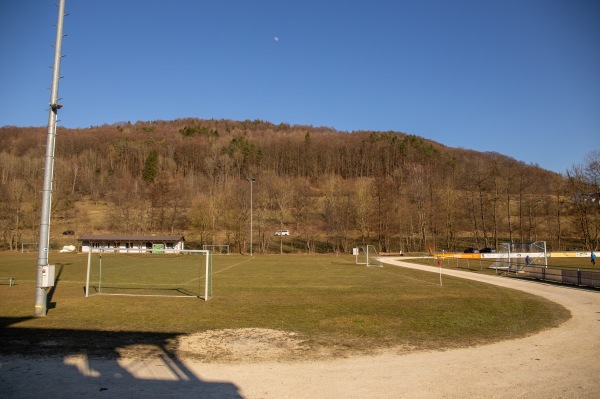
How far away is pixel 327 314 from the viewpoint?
45.3 feet

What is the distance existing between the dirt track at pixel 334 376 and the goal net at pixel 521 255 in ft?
87.5

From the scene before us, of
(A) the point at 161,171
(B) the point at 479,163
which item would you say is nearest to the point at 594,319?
(B) the point at 479,163

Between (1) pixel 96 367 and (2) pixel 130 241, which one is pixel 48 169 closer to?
(1) pixel 96 367

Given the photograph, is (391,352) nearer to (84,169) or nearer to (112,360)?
(112,360)

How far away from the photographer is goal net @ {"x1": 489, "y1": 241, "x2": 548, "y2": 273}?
33.4m

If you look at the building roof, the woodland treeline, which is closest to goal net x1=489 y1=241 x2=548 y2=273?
the woodland treeline

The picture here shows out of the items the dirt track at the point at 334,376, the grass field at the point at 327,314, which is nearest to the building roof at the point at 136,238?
the grass field at the point at 327,314

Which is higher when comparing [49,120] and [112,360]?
[49,120]

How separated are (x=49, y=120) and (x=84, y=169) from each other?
11798cm

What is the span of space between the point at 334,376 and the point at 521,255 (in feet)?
120

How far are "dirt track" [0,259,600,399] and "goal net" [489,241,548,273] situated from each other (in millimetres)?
26660

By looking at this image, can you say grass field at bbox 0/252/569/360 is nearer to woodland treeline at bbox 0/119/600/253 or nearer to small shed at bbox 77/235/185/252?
woodland treeline at bbox 0/119/600/253

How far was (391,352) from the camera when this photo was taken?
900 cm

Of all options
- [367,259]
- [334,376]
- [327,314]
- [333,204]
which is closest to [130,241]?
[333,204]
